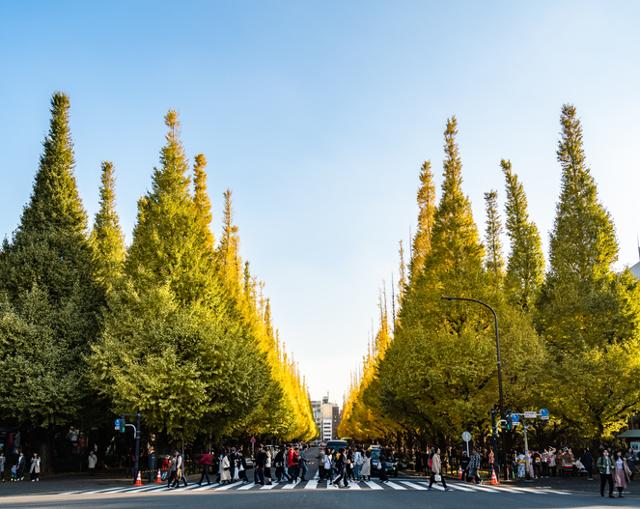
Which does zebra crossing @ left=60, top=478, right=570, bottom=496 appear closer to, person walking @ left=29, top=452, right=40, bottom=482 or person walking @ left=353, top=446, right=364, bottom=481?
person walking @ left=353, top=446, right=364, bottom=481

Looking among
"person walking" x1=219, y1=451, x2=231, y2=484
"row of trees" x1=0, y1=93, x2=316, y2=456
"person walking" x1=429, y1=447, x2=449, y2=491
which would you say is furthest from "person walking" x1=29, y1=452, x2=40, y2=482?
"person walking" x1=429, y1=447, x2=449, y2=491

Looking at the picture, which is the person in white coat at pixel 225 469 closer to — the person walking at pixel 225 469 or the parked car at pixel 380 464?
the person walking at pixel 225 469

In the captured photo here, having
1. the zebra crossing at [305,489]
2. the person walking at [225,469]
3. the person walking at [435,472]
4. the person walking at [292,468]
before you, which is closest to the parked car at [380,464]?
the person walking at [292,468]

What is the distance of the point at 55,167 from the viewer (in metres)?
35.2

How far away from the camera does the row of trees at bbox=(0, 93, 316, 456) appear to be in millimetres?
28969

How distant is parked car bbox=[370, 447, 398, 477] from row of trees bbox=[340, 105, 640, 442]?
3393 millimetres

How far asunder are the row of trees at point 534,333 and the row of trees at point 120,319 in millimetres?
10146

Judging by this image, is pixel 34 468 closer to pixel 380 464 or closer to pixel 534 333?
pixel 380 464

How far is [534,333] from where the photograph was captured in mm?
33562

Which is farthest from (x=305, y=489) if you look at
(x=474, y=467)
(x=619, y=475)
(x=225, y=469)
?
(x=619, y=475)

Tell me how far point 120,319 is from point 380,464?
15254 millimetres

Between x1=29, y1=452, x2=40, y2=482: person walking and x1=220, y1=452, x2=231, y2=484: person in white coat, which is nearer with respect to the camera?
x1=220, y1=452, x2=231, y2=484: person in white coat

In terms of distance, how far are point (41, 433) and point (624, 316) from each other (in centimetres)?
3228

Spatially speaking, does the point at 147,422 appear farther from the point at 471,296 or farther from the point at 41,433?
the point at 471,296
